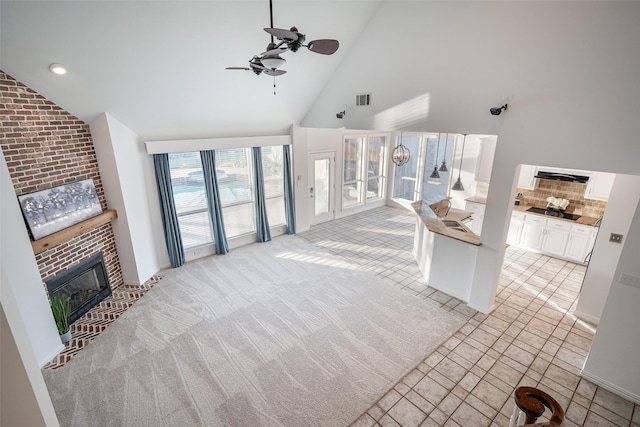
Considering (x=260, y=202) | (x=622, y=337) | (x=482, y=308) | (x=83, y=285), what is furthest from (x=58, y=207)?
(x=622, y=337)

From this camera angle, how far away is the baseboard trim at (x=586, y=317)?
14.0ft

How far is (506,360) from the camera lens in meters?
3.61

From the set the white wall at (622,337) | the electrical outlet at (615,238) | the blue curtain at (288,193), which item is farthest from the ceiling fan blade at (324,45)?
the electrical outlet at (615,238)

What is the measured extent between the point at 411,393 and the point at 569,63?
376 centimetres

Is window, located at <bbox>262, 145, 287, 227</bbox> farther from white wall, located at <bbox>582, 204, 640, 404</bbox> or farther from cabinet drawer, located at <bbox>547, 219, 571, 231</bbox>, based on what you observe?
white wall, located at <bbox>582, 204, 640, 404</bbox>

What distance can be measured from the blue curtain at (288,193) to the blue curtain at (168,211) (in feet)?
8.00

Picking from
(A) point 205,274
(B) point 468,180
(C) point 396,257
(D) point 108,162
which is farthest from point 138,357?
(B) point 468,180

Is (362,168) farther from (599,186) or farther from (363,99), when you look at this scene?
(599,186)

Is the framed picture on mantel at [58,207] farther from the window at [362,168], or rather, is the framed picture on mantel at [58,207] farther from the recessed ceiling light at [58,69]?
the window at [362,168]

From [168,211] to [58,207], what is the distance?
5.60 feet

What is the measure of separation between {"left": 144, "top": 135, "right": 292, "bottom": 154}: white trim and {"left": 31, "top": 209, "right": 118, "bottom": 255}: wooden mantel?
1225 mm

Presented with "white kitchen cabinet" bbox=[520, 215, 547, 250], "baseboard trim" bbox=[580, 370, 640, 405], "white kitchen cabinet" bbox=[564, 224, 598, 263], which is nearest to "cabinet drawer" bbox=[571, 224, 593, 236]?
"white kitchen cabinet" bbox=[564, 224, 598, 263]

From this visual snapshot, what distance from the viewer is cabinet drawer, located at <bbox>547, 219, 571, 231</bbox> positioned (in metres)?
5.80

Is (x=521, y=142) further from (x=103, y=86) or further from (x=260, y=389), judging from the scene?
(x=103, y=86)
